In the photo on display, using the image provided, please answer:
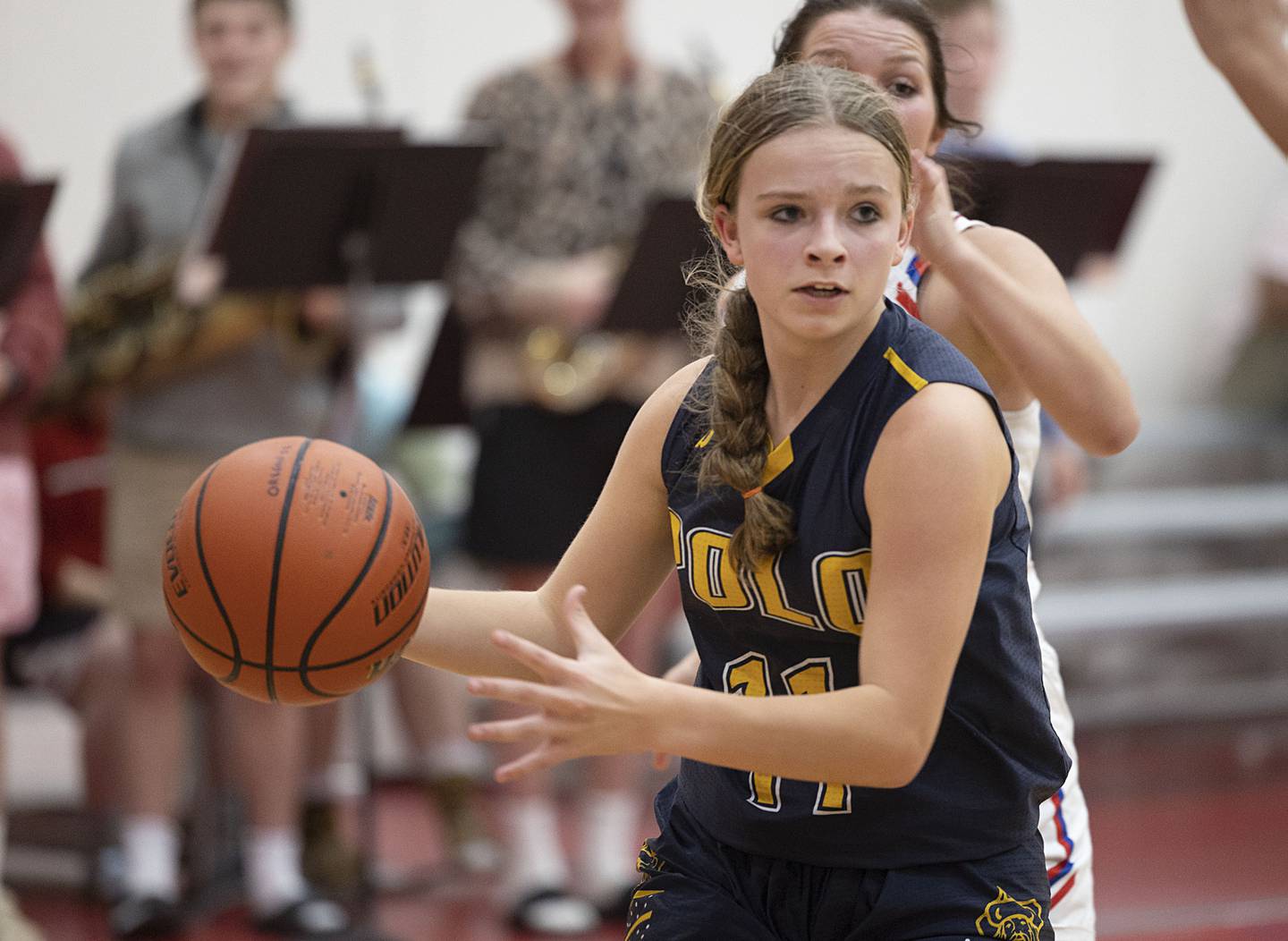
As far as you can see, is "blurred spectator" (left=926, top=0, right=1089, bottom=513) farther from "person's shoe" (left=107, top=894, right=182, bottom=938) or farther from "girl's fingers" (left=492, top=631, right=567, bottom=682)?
"person's shoe" (left=107, top=894, right=182, bottom=938)

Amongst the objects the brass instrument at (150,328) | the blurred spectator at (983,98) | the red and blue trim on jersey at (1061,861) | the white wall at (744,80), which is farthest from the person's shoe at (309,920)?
the white wall at (744,80)

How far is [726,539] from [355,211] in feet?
8.27

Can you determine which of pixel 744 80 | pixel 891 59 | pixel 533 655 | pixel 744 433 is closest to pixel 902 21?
pixel 891 59

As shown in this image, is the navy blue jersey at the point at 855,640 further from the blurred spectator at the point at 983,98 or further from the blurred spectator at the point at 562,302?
the blurred spectator at the point at 562,302

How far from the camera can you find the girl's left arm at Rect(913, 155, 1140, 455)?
2160 mm

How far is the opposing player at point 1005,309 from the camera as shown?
2.17m

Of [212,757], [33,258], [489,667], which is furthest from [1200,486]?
[489,667]

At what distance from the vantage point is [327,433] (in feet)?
15.5

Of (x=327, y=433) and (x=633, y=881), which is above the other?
(x=327, y=433)

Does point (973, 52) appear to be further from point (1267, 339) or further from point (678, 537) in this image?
point (1267, 339)

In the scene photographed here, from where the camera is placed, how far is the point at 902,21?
225 cm

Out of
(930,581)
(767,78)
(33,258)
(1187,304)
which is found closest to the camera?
(930,581)

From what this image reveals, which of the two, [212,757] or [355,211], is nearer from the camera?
[355,211]

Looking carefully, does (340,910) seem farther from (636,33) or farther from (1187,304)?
(1187,304)
